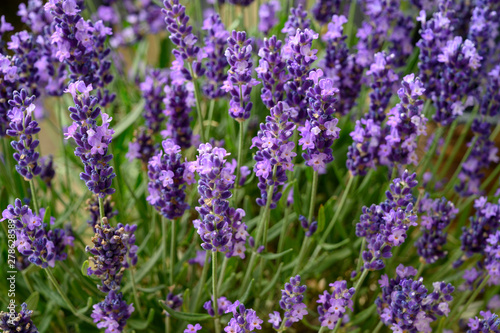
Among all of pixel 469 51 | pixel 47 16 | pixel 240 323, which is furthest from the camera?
pixel 47 16

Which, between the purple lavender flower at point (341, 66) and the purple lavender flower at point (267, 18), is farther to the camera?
the purple lavender flower at point (267, 18)

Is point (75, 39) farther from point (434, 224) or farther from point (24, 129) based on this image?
point (434, 224)

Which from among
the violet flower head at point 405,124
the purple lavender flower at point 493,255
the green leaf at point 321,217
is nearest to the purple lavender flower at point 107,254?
the green leaf at point 321,217

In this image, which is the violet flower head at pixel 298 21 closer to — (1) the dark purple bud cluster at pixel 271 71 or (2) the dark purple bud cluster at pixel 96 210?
(1) the dark purple bud cluster at pixel 271 71

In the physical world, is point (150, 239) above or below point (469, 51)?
below

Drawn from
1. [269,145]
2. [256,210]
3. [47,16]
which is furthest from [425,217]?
[47,16]

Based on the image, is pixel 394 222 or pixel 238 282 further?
pixel 238 282

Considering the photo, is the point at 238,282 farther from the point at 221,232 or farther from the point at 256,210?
the point at 221,232

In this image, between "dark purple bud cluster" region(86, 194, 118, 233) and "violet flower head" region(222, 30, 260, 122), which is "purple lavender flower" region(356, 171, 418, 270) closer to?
"violet flower head" region(222, 30, 260, 122)
